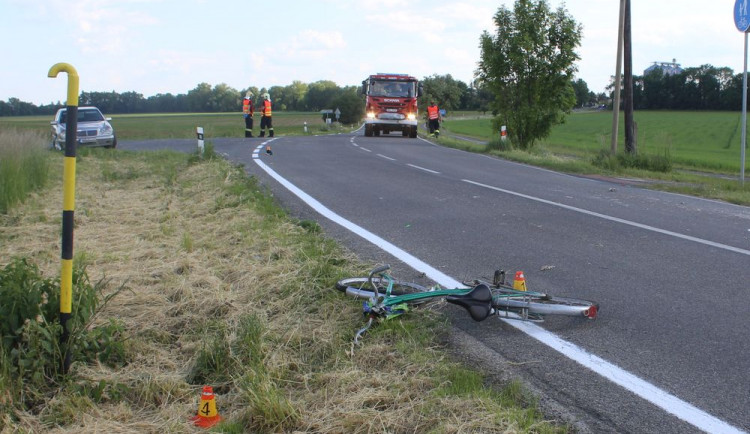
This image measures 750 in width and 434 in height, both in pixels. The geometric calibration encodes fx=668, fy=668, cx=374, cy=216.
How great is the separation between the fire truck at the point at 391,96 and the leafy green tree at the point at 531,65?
516cm

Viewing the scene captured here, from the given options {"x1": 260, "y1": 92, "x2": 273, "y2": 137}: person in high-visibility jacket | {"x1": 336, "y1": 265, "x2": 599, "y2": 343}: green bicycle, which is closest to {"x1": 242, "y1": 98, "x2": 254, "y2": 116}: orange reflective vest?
{"x1": 260, "y1": 92, "x2": 273, "y2": 137}: person in high-visibility jacket

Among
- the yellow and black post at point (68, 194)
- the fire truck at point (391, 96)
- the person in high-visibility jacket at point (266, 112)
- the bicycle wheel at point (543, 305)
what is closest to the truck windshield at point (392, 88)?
the fire truck at point (391, 96)

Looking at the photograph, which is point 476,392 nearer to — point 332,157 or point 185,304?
point 185,304

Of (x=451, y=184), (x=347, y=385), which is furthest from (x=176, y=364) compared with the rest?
(x=451, y=184)

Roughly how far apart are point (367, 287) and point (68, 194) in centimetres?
217

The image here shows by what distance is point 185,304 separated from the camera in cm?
466

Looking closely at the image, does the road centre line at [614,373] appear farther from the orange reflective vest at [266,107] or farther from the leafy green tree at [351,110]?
the leafy green tree at [351,110]

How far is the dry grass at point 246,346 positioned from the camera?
3.09 meters

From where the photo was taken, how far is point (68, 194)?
344cm

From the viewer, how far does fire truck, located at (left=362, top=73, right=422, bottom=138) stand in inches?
1249

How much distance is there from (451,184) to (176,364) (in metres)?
8.75

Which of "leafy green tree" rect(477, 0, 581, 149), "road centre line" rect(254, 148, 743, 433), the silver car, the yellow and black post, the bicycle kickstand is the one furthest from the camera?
"leafy green tree" rect(477, 0, 581, 149)

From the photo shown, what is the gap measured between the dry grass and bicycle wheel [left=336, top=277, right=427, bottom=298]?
127 millimetres

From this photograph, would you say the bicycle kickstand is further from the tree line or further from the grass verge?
the tree line
